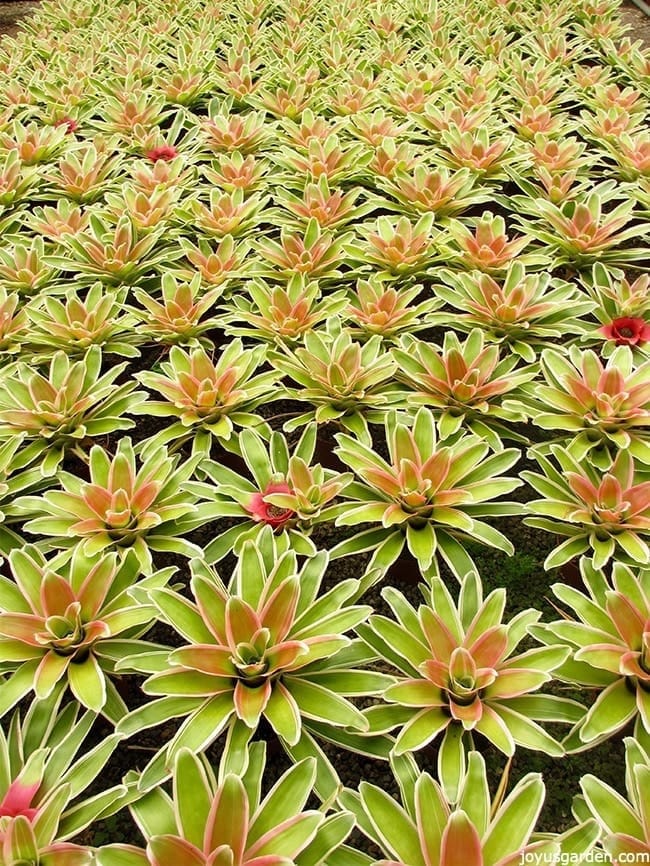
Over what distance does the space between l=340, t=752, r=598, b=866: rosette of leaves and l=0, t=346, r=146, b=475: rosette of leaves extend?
40.3 inches

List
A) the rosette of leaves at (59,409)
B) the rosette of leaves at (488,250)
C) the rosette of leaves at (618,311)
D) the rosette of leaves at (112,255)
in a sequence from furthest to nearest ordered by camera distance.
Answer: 1. the rosette of leaves at (112,255)
2. the rosette of leaves at (488,250)
3. the rosette of leaves at (618,311)
4. the rosette of leaves at (59,409)

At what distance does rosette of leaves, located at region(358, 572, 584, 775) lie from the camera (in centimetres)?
106

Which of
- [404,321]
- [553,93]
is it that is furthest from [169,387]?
[553,93]

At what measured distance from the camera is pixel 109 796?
1.02 m

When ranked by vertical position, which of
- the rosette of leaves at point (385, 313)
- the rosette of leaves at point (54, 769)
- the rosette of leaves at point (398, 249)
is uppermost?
the rosette of leaves at point (398, 249)

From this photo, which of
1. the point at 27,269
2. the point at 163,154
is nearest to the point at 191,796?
the point at 27,269

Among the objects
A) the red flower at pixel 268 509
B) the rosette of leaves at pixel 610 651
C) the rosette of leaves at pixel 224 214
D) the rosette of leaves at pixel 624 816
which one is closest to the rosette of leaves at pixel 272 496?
the red flower at pixel 268 509

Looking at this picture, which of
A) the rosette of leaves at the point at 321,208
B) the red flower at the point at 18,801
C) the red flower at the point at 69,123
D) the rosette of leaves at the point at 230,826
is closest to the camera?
the rosette of leaves at the point at 230,826

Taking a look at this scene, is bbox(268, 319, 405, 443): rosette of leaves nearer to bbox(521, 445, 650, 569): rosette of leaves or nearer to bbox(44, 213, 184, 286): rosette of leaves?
bbox(521, 445, 650, 569): rosette of leaves

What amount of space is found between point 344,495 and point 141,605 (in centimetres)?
48

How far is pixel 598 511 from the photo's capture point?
1334mm

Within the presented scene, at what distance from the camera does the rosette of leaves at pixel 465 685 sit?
3.49ft

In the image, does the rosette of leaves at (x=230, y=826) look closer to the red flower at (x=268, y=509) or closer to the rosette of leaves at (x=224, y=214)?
the red flower at (x=268, y=509)

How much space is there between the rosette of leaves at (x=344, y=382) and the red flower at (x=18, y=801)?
34.7 inches
